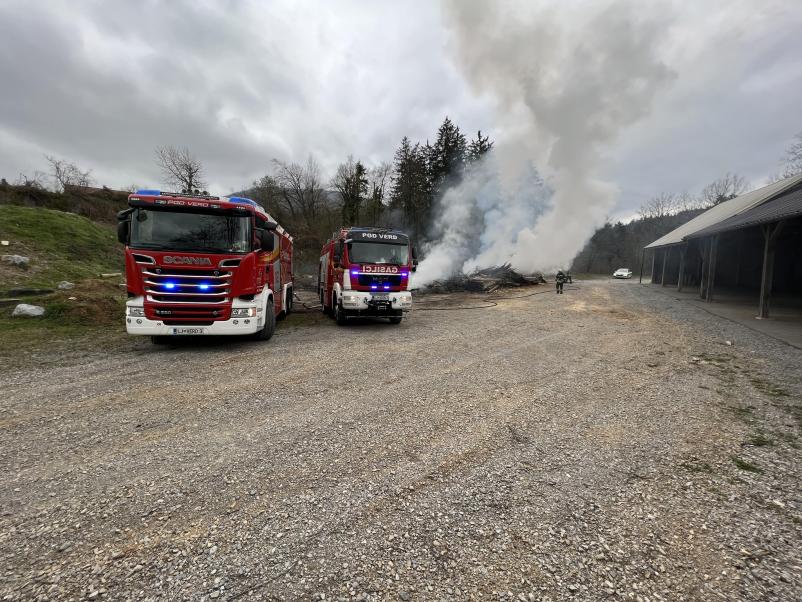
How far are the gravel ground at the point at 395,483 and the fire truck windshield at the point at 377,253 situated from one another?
505cm

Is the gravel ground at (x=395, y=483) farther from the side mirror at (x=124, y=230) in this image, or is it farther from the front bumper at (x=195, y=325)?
the side mirror at (x=124, y=230)

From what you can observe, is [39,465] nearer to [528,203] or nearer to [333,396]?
[333,396]

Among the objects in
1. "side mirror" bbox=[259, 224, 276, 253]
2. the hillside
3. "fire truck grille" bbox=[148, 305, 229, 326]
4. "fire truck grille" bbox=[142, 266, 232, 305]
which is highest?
the hillside

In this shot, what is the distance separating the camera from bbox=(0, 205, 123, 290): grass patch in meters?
14.4

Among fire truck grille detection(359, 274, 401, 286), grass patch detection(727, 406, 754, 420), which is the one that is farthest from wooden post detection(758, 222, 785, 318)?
fire truck grille detection(359, 274, 401, 286)

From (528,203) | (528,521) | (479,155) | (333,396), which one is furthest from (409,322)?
(479,155)

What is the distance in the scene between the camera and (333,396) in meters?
5.17

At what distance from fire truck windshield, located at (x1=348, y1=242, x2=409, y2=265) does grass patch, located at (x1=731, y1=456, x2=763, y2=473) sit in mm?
8750

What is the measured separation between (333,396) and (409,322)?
23.8 feet

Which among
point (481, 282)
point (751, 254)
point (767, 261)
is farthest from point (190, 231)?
point (751, 254)

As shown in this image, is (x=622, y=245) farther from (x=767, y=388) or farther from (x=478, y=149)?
(x=767, y=388)

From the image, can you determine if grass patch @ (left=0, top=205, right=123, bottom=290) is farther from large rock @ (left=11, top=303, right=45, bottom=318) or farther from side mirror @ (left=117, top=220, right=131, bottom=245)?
side mirror @ (left=117, top=220, right=131, bottom=245)

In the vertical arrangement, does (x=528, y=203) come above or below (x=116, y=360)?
above

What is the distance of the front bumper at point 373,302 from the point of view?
1064cm
